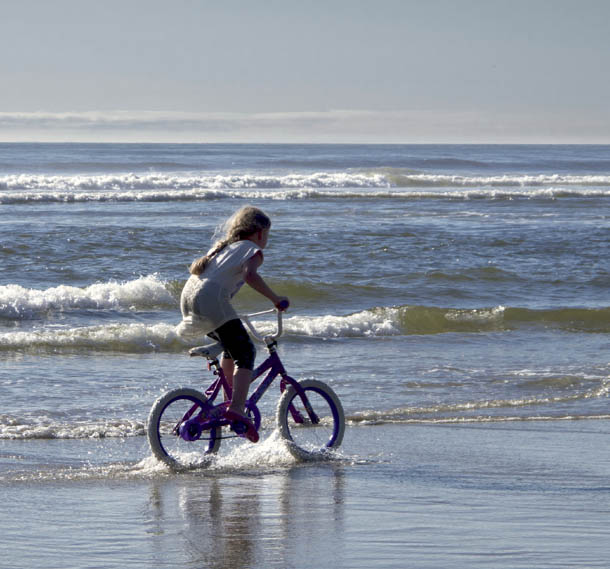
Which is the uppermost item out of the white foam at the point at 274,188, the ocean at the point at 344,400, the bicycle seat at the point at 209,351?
the white foam at the point at 274,188

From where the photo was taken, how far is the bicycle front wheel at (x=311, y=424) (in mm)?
A: 6402

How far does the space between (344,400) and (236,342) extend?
2.71m

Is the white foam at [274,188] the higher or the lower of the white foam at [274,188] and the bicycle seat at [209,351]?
the higher

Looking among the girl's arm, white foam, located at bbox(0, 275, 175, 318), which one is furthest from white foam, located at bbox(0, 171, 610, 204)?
the girl's arm

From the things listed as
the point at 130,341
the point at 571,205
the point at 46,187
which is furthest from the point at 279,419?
the point at 46,187

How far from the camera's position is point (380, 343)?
11.6 meters

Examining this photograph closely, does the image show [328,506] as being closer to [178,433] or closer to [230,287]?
[178,433]

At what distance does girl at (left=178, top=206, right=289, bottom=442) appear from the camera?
582 centimetres

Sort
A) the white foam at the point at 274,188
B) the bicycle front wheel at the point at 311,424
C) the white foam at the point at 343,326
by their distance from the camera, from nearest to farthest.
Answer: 1. the bicycle front wheel at the point at 311,424
2. the white foam at the point at 343,326
3. the white foam at the point at 274,188

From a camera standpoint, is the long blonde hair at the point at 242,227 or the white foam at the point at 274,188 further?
the white foam at the point at 274,188

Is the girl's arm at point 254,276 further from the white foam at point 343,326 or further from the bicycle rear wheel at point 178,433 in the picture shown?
the white foam at point 343,326

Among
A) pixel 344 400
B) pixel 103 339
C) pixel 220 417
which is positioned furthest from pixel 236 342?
pixel 103 339

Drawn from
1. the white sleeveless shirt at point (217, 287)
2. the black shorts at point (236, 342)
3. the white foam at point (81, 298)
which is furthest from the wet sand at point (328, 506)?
the white foam at point (81, 298)

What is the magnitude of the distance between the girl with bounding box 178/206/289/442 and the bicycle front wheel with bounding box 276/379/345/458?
18.3 inches
